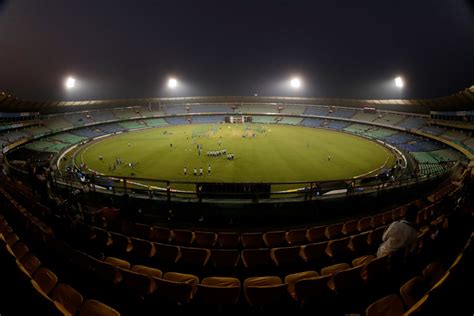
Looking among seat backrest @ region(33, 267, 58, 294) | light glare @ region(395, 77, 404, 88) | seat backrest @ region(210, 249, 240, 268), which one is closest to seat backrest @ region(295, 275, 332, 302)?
seat backrest @ region(210, 249, 240, 268)

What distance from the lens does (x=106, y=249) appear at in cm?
836

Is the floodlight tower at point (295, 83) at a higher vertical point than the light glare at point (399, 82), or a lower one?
higher

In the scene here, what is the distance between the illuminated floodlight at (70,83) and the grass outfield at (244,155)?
65.1ft

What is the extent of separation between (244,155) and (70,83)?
50975 mm

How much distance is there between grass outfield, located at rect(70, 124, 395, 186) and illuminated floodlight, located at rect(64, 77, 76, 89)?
19.8 meters

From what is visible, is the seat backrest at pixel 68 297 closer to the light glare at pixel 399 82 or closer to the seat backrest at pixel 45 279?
the seat backrest at pixel 45 279

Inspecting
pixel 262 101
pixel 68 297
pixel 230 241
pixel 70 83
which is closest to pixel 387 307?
pixel 230 241

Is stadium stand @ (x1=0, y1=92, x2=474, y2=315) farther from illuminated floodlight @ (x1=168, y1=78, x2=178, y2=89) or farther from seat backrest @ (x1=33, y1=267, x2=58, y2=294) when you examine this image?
illuminated floodlight @ (x1=168, y1=78, x2=178, y2=89)

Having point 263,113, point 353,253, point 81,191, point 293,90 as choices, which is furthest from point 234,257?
point 293,90

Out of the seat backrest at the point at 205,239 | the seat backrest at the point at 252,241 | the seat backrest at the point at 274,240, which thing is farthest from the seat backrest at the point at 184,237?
the seat backrest at the point at 274,240

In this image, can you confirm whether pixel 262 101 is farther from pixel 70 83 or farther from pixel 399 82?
pixel 70 83

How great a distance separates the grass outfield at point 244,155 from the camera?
30692 millimetres

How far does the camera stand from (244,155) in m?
39.1

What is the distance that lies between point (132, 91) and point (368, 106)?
216 ft
